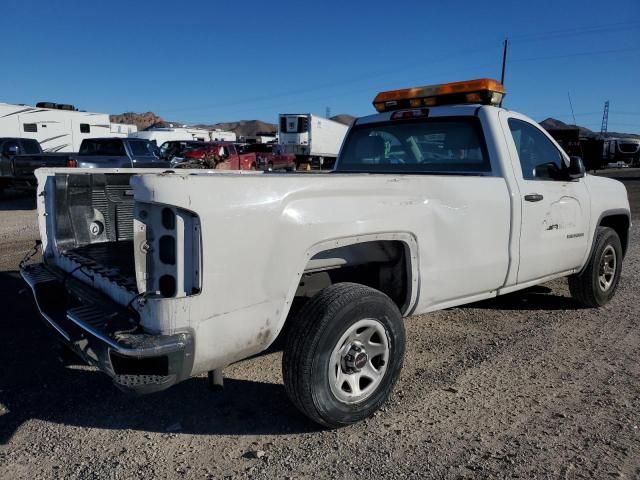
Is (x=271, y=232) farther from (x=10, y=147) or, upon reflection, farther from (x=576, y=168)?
(x=10, y=147)

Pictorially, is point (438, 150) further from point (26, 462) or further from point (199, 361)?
point (26, 462)

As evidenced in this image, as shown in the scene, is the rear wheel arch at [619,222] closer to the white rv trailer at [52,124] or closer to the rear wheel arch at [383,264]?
the rear wheel arch at [383,264]

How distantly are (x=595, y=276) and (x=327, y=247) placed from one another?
3497 mm

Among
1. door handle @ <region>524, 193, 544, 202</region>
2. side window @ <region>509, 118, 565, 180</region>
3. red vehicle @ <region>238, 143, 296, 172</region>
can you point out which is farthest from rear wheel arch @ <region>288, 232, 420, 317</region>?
red vehicle @ <region>238, 143, 296, 172</region>

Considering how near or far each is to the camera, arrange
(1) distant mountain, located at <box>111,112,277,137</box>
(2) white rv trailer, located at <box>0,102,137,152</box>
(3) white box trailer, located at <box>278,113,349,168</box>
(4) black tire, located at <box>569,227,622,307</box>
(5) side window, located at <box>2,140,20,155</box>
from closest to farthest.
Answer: (4) black tire, located at <box>569,227,622,307</box> → (5) side window, located at <box>2,140,20,155</box> → (2) white rv trailer, located at <box>0,102,137,152</box> → (3) white box trailer, located at <box>278,113,349,168</box> → (1) distant mountain, located at <box>111,112,277,137</box>

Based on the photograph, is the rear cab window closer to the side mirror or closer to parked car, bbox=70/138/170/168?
parked car, bbox=70/138/170/168

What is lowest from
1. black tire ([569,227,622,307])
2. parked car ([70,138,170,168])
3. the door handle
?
black tire ([569,227,622,307])

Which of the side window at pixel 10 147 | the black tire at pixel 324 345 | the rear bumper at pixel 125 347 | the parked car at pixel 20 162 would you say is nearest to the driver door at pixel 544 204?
the black tire at pixel 324 345

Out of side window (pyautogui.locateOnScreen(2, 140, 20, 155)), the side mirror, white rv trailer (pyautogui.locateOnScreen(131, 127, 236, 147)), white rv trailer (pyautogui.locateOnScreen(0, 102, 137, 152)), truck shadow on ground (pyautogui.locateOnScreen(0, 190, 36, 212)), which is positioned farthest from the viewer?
white rv trailer (pyautogui.locateOnScreen(131, 127, 236, 147))

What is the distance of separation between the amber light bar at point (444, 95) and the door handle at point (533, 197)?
87 cm

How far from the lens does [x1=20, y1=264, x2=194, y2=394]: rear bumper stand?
2.30 meters

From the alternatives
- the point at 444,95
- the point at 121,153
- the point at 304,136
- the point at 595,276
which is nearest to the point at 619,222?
the point at 595,276

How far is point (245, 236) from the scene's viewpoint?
2.44 m

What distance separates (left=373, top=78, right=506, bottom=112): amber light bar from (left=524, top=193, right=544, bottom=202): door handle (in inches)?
34.3
